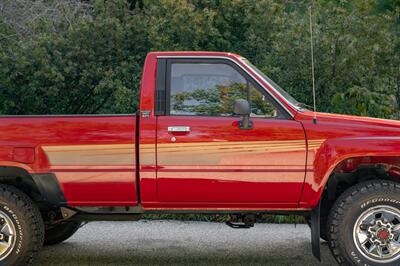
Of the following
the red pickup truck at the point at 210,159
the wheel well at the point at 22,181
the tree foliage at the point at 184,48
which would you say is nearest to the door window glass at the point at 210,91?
the red pickup truck at the point at 210,159

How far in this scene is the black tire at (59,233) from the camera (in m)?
7.15

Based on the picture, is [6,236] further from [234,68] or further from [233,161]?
[234,68]

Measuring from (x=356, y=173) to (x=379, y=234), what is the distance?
65 cm

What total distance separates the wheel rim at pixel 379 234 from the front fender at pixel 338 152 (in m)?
0.48

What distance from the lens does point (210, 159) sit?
5.64 meters

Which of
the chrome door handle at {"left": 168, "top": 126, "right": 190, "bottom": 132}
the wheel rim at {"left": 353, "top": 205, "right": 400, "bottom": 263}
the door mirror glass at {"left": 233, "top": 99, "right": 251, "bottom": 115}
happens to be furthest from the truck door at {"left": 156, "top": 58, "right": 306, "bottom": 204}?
the wheel rim at {"left": 353, "top": 205, "right": 400, "bottom": 263}

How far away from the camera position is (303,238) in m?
7.74

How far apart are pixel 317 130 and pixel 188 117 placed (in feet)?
3.72

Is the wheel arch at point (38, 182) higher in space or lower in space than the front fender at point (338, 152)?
lower

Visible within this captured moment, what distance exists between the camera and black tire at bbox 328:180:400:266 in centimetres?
561

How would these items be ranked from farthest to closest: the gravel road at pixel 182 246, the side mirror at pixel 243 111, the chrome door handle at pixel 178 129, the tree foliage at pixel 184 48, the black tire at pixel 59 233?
the tree foliage at pixel 184 48, the black tire at pixel 59 233, the gravel road at pixel 182 246, the chrome door handle at pixel 178 129, the side mirror at pixel 243 111

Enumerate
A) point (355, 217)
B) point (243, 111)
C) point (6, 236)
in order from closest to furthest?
point (243, 111), point (355, 217), point (6, 236)

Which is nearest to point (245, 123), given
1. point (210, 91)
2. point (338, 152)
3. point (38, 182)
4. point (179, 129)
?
point (210, 91)

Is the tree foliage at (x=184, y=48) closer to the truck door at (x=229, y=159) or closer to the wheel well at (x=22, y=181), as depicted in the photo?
the wheel well at (x=22, y=181)
